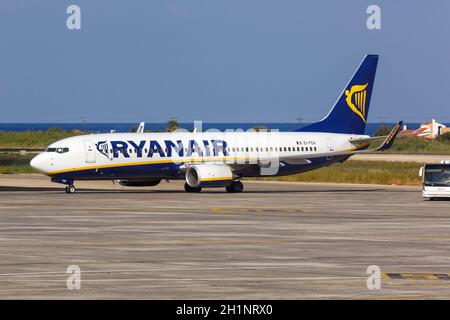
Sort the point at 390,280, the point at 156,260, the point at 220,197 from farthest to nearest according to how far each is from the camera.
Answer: the point at 220,197 < the point at 156,260 < the point at 390,280

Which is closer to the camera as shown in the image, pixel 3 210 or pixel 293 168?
pixel 3 210

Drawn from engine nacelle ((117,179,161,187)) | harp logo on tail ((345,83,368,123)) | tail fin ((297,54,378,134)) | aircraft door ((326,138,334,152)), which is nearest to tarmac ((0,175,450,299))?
engine nacelle ((117,179,161,187))

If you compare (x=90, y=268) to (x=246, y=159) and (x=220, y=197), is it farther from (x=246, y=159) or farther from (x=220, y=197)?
(x=246, y=159)

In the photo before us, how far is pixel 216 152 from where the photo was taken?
73188mm

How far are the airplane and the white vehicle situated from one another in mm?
6982

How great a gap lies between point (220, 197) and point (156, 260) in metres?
36.0

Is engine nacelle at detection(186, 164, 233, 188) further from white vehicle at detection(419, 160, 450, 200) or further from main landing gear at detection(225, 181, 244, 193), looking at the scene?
white vehicle at detection(419, 160, 450, 200)

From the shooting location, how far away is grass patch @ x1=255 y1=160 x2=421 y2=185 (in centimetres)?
8812

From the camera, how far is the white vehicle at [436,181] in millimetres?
63844

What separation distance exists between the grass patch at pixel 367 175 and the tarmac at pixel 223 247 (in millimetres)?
22466

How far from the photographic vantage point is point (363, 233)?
41125 millimetres

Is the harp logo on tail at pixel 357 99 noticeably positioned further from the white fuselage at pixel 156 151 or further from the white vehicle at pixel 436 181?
the white vehicle at pixel 436 181

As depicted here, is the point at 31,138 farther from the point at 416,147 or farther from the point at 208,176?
the point at 208,176
